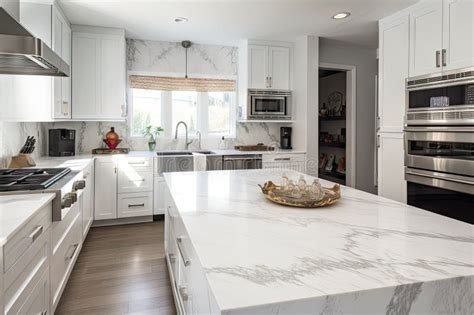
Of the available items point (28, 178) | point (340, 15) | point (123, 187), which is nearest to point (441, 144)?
point (340, 15)

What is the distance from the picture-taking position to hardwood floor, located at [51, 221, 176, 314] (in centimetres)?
220

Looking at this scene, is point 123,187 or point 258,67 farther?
point 258,67

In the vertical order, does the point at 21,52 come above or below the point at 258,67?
below

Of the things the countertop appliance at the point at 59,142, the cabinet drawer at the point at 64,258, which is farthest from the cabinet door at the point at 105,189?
the cabinet drawer at the point at 64,258

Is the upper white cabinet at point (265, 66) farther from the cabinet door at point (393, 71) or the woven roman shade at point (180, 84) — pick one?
the cabinet door at point (393, 71)

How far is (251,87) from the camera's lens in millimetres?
4602

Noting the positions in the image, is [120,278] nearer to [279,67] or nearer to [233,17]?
[233,17]

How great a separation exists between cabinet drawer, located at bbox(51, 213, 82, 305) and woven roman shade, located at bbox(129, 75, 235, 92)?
242 centimetres

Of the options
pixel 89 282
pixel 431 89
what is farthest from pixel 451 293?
pixel 431 89

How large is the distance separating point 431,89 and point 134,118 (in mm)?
3694

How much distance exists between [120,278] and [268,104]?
3038 mm

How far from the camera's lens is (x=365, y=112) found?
5172mm

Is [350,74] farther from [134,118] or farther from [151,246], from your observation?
[151,246]

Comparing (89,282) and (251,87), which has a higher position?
(251,87)
